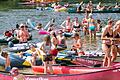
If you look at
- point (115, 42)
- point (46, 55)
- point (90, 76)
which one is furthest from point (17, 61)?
point (90, 76)

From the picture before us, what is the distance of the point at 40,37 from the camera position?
27094 millimetres

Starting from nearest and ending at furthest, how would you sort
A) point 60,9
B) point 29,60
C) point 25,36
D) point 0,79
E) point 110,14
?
point 0,79 < point 29,60 < point 25,36 < point 110,14 < point 60,9

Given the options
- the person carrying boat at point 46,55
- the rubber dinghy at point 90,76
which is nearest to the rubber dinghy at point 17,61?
the person carrying boat at point 46,55

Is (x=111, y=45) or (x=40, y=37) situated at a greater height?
(x=111, y=45)

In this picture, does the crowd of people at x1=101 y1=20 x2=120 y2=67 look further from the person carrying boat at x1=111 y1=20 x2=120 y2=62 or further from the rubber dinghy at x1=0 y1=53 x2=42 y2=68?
the rubber dinghy at x1=0 y1=53 x2=42 y2=68

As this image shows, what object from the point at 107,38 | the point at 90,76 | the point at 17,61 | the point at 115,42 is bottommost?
the point at 17,61

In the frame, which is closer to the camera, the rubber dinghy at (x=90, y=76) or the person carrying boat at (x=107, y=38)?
the rubber dinghy at (x=90, y=76)

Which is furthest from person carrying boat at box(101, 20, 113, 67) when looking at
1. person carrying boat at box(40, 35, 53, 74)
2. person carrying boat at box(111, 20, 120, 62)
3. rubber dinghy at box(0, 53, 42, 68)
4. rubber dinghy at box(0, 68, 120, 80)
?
rubber dinghy at box(0, 53, 42, 68)

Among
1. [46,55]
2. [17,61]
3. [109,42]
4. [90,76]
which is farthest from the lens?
[17,61]

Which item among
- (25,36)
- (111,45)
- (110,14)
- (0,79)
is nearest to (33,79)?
(0,79)

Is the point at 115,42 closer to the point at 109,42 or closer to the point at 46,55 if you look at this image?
the point at 109,42

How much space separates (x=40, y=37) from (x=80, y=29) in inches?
119

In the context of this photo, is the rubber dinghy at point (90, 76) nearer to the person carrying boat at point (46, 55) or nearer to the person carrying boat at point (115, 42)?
the person carrying boat at point (46, 55)

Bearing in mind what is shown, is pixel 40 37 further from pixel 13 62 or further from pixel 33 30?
pixel 13 62
